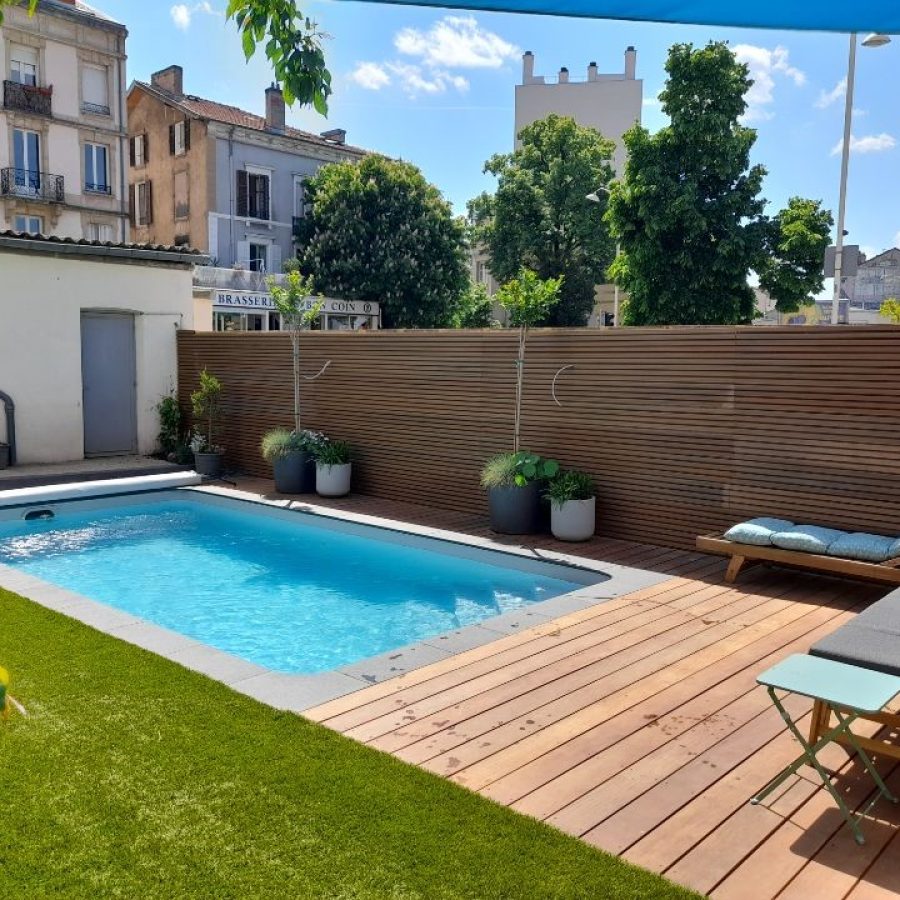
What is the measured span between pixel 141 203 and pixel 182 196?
10.7ft

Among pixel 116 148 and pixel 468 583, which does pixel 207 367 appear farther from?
pixel 116 148

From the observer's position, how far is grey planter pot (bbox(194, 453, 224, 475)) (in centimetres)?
1165

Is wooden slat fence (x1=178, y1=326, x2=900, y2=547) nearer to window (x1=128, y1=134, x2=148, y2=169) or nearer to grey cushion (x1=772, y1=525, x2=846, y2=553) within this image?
grey cushion (x1=772, y1=525, x2=846, y2=553)

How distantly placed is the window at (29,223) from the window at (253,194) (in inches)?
266

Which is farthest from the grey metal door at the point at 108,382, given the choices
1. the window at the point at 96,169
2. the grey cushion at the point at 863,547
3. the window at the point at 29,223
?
the window at the point at 96,169

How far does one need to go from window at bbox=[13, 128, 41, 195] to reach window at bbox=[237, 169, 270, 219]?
6.67 meters

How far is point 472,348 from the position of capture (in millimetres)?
9383

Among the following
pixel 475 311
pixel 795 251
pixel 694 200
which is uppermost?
pixel 694 200

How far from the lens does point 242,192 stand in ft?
104

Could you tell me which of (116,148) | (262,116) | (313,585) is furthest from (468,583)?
(262,116)

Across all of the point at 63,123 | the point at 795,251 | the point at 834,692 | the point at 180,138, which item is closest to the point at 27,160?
the point at 63,123

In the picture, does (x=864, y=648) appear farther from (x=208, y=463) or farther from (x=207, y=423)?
(x=207, y=423)

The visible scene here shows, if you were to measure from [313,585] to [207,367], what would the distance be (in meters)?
6.08

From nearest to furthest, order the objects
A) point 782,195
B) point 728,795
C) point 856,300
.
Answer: point 728,795 → point 782,195 → point 856,300
